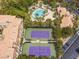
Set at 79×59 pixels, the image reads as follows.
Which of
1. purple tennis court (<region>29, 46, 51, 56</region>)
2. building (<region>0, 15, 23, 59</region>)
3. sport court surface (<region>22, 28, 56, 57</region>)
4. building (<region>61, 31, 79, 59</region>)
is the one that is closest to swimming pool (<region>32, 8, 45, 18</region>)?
sport court surface (<region>22, 28, 56, 57</region>)

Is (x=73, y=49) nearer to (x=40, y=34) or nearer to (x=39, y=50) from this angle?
(x=39, y=50)

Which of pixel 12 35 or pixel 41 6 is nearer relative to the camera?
pixel 12 35

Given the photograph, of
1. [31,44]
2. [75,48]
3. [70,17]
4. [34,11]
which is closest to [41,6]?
[34,11]

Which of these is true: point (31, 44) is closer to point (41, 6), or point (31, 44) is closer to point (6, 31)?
point (6, 31)

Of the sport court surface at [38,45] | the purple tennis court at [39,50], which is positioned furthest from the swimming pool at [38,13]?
the purple tennis court at [39,50]

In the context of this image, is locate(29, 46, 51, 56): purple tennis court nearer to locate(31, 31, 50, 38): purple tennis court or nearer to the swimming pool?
locate(31, 31, 50, 38): purple tennis court
